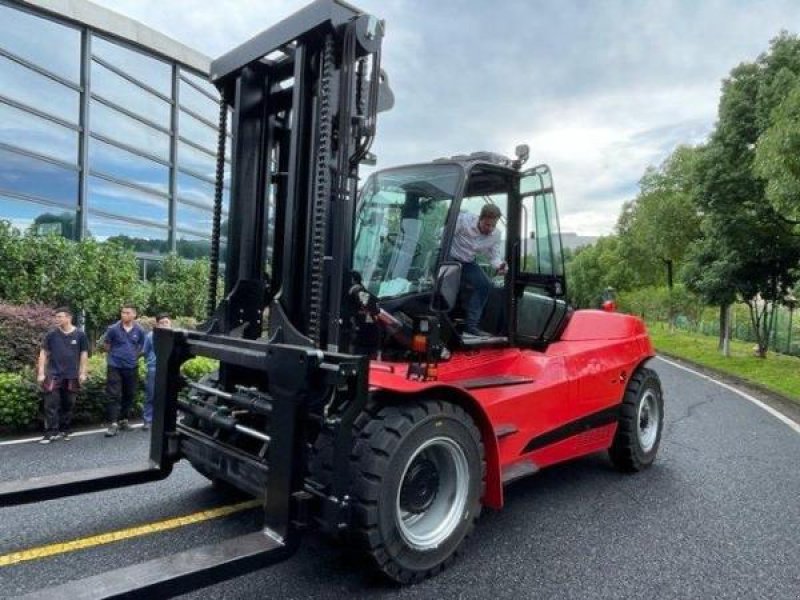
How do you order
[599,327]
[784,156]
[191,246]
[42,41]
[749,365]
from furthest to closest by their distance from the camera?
[191,246]
[749,365]
[42,41]
[784,156]
[599,327]

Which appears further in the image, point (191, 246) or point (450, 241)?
point (191, 246)

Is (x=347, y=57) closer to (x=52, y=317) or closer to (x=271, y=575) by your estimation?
(x=271, y=575)

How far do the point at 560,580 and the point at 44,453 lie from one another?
550 centimetres

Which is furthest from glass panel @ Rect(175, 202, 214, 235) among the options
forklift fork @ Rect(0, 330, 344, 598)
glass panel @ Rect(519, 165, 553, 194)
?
glass panel @ Rect(519, 165, 553, 194)

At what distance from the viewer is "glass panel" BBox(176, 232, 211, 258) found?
803 inches

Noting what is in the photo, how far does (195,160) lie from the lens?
21.3m

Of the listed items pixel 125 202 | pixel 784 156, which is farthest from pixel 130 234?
pixel 784 156

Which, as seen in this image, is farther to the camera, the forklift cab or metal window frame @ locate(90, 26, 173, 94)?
metal window frame @ locate(90, 26, 173, 94)

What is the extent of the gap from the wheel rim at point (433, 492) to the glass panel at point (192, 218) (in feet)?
60.5

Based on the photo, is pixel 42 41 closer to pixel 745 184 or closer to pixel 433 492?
pixel 433 492

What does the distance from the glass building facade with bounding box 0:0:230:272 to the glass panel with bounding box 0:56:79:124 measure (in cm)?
3

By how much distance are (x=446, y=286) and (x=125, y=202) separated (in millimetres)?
16847

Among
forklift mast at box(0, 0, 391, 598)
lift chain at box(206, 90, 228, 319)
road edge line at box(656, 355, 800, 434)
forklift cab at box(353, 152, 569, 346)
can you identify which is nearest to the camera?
forklift mast at box(0, 0, 391, 598)

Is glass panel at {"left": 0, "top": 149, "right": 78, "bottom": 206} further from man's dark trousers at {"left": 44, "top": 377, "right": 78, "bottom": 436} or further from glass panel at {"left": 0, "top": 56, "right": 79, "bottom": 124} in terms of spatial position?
man's dark trousers at {"left": 44, "top": 377, "right": 78, "bottom": 436}
